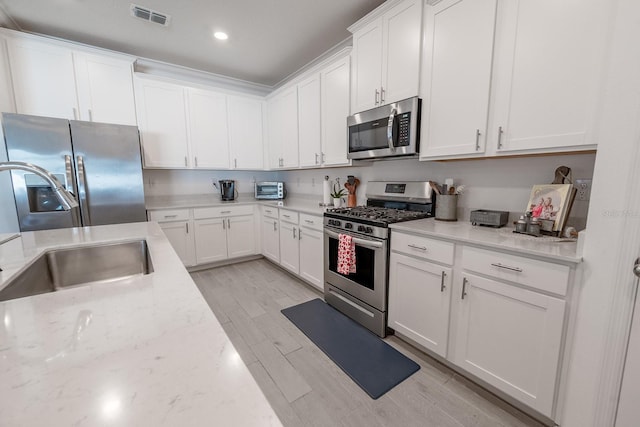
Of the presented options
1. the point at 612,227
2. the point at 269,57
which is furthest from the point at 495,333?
the point at 269,57

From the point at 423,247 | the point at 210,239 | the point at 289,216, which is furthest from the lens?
the point at 210,239

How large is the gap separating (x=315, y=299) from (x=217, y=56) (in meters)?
3.08

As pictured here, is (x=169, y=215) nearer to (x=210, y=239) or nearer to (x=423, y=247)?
(x=210, y=239)

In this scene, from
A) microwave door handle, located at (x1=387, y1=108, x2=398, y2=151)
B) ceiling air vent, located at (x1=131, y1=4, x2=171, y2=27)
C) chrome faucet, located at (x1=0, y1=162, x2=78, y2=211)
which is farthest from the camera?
ceiling air vent, located at (x1=131, y1=4, x2=171, y2=27)

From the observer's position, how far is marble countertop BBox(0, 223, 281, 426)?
40 cm

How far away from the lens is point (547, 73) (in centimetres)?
139

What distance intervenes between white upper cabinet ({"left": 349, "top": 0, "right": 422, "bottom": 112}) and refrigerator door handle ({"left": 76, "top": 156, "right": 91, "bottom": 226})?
8.86ft

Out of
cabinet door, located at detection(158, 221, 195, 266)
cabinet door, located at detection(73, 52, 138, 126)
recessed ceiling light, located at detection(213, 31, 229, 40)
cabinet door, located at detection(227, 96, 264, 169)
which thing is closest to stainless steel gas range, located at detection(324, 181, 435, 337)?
cabinet door, located at detection(158, 221, 195, 266)

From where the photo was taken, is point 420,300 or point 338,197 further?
point 338,197

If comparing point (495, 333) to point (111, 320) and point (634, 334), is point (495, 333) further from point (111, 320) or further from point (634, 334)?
point (111, 320)

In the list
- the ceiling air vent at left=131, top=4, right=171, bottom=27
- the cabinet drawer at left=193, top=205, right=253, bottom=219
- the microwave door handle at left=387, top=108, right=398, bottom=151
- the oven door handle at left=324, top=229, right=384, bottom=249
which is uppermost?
the ceiling air vent at left=131, top=4, right=171, bottom=27

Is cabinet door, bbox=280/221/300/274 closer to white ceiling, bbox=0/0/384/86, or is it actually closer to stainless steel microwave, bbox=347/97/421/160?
stainless steel microwave, bbox=347/97/421/160

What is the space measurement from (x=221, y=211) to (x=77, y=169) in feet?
4.92

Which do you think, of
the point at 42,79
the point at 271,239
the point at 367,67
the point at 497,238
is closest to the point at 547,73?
the point at 497,238
